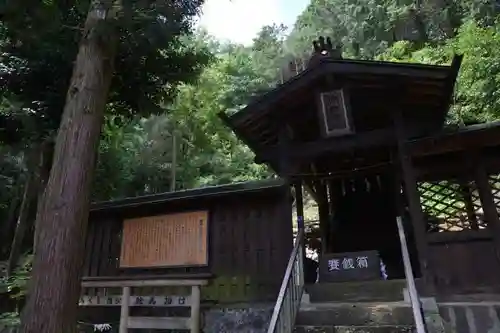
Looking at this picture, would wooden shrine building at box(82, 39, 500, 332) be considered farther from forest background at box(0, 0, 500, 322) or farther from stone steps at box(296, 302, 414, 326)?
forest background at box(0, 0, 500, 322)

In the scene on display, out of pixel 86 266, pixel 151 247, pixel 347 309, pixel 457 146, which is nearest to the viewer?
pixel 347 309

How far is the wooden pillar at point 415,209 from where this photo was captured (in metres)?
6.73

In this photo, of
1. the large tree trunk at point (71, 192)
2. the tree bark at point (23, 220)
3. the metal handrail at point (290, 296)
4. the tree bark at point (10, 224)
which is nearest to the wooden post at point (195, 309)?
the metal handrail at point (290, 296)

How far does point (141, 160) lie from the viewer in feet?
67.9

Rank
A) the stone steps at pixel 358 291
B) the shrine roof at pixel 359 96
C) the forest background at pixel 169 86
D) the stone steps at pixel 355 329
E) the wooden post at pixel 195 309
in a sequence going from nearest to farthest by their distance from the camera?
the stone steps at pixel 355 329 < the stone steps at pixel 358 291 < the shrine roof at pixel 359 96 < the wooden post at pixel 195 309 < the forest background at pixel 169 86

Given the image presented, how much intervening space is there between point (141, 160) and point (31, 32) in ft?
41.9

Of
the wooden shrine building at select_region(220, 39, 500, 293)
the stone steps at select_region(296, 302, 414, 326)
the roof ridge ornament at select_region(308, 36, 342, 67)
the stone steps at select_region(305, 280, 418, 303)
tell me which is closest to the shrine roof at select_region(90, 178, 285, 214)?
the wooden shrine building at select_region(220, 39, 500, 293)

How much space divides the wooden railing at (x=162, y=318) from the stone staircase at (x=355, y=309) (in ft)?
7.21

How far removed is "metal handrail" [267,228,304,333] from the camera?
548 centimetres

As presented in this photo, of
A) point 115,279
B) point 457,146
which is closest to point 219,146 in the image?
point 115,279

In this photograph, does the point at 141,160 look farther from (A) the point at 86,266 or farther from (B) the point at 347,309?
(B) the point at 347,309

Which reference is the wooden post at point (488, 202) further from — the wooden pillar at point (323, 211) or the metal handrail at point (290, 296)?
the wooden pillar at point (323, 211)

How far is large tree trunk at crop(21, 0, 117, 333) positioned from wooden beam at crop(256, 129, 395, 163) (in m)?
3.89

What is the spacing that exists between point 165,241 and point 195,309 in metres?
2.45
